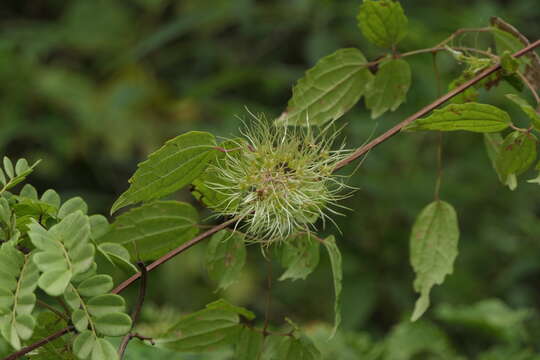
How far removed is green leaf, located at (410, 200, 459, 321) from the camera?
0.89m

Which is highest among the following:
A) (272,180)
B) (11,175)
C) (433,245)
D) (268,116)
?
(11,175)

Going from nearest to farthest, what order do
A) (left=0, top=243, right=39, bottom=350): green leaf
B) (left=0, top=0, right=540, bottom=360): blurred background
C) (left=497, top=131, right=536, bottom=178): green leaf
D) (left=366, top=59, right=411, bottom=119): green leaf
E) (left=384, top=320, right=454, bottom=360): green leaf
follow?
(left=0, top=243, right=39, bottom=350): green leaf < (left=497, top=131, right=536, bottom=178): green leaf < (left=366, top=59, right=411, bottom=119): green leaf < (left=384, top=320, right=454, bottom=360): green leaf < (left=0, top=0, right=540, bottom=360): blurred background

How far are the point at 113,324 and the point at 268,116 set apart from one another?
1715 millimetres

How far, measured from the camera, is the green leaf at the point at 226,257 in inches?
33.9

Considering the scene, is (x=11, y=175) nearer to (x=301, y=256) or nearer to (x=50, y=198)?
(x=50, y=198)

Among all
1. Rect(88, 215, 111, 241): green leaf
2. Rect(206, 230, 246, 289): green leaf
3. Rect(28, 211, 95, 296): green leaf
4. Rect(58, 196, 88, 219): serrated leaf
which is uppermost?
Rect(28, 211, 95, 296): green leaf

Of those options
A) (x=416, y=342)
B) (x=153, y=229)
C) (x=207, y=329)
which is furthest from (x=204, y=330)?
(x=416, y=342)

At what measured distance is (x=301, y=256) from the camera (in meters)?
0.86

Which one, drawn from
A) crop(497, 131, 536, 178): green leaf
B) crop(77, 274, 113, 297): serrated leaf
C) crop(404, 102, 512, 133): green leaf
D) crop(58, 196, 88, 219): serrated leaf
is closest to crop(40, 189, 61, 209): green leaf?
crop(58, 196, 88, 219): serrated leaf

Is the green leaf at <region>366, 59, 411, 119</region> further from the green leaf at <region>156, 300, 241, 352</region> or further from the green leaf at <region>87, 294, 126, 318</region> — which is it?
the green leaf at <region>87, 294, 126, 318</region>

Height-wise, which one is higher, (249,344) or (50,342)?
(50,342)

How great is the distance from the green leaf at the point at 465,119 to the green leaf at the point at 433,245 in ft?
0.54

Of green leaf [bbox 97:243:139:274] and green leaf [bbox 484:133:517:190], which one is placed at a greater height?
green leaf [bbox 97:243:139:274]

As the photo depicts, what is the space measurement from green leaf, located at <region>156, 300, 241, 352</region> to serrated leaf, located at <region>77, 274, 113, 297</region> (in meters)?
0.20
